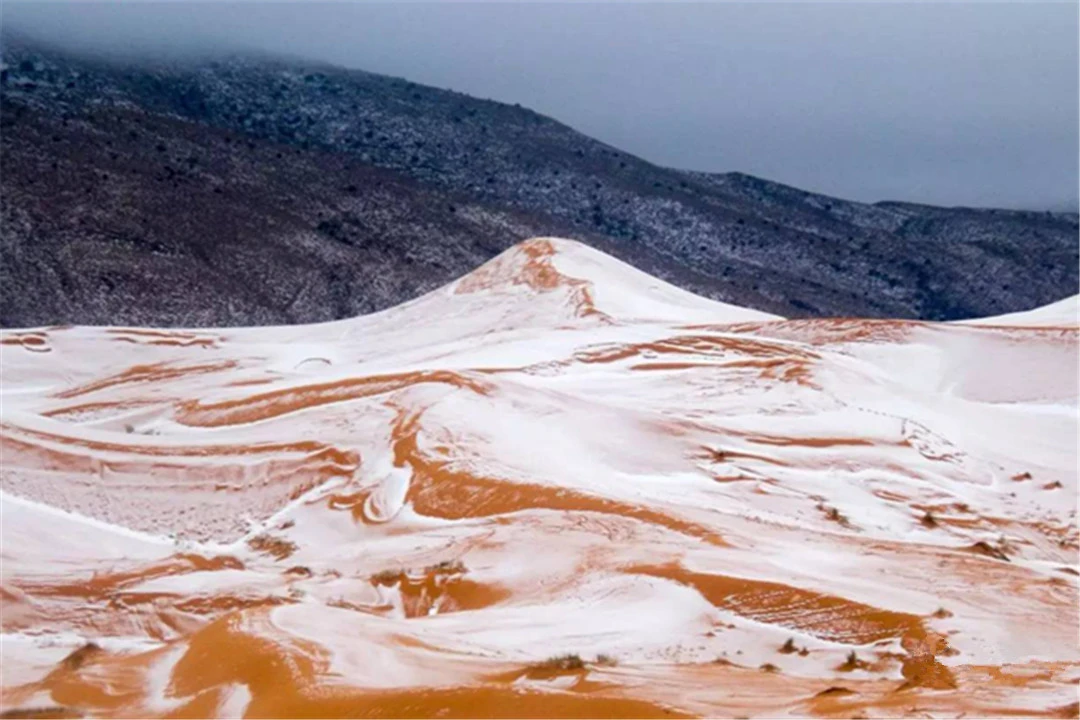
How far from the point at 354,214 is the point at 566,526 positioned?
60.8 metres

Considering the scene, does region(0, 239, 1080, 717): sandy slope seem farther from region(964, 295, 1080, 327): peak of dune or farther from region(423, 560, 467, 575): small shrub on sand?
region(964, 295, 1080, 327): peak of dune

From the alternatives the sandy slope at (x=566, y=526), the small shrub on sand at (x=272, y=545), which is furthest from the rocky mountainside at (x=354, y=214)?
the small shrub on sand at (x=272, y=545)

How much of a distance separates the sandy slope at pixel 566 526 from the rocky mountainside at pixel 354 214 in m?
33.3

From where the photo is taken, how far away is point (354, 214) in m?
71.6

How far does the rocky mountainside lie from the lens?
59.6 m

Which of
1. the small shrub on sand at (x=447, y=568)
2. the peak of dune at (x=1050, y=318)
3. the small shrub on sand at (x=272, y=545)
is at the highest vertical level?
the peak of dune at (x=1050, y=318)

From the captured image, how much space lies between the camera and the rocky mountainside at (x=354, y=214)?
59.6m

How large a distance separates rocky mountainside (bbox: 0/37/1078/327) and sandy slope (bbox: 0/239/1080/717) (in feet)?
109

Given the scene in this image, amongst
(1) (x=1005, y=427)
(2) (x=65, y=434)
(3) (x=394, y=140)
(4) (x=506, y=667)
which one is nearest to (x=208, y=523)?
(2) (x=65, y=434)

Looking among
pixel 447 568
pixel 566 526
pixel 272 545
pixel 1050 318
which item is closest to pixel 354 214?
pixel 1050 318

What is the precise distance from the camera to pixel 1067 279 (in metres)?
87.6

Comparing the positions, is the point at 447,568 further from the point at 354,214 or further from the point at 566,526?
the point at 354,214

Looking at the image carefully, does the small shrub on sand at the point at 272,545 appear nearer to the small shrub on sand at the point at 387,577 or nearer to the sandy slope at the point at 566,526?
the sandy slope at the point at 566,526

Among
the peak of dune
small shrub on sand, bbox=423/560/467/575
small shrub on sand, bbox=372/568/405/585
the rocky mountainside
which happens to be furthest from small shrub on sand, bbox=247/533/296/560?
the rocky mountainside
